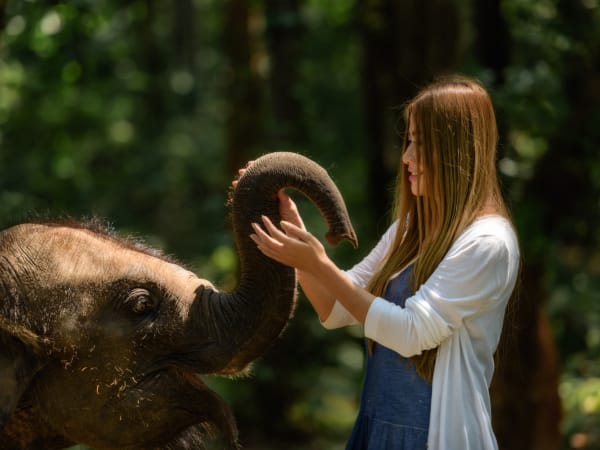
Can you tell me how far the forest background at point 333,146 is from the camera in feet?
25.8

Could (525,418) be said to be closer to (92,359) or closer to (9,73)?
(92,359)

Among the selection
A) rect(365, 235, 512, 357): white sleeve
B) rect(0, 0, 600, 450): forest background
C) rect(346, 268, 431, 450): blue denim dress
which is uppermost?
rect(0, 0, 600, 450): forest background

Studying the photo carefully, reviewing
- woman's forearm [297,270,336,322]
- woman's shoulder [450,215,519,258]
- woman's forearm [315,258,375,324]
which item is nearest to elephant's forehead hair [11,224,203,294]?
woman's forearm [297,270,336,322]

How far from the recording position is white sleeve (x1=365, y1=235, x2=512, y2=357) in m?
3.47

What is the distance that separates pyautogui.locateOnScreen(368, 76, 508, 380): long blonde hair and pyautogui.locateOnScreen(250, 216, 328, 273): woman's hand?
0.44 meters

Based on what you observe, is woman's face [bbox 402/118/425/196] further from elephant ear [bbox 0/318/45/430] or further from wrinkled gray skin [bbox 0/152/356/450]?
elephant ear [bbox 0/318/45/430]

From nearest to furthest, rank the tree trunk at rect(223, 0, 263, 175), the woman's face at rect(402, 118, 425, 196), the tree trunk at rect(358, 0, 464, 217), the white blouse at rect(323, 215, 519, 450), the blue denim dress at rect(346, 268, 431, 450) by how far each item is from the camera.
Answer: the white blouse at rect(323, 215, 519, 450) → the blue denim dress at rect(346, 268, 431, 450) → the woman's face at rect(402, 118, 425, 196) → the tree trunk at rect(358, 0, 464, 217) → the tree trunk at rect(223, 0, 263, 175)

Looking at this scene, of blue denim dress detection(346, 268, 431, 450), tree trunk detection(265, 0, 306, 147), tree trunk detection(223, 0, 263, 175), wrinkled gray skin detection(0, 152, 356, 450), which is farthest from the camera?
tree trunk detection(223, 0, 263, 175)

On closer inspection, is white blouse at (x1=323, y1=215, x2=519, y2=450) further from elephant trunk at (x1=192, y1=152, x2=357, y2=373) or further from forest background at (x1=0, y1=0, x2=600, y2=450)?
forest background at (x1=0, y1=0, x2=600, y2=450)

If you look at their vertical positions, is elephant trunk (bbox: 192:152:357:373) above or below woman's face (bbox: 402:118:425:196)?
below

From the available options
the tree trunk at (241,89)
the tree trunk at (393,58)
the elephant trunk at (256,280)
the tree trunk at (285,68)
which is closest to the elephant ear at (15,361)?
the elephant trunk at (256,280)

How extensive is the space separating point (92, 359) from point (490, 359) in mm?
1619

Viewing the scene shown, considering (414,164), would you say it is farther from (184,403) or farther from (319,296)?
(184,403)

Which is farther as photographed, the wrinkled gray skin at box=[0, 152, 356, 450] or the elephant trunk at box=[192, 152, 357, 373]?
the wrinkled gray skin at box=[0, 152, 356, 450]
